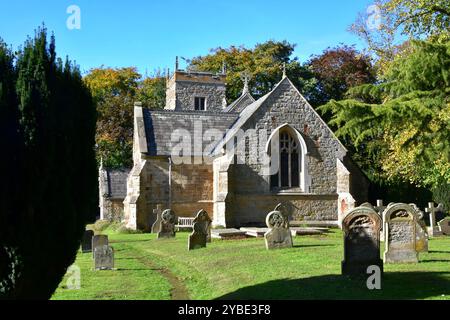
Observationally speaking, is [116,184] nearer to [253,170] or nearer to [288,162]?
[253,170]

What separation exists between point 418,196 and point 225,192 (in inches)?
559

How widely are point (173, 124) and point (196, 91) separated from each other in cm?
1471

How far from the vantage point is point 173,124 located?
27562 millimetres

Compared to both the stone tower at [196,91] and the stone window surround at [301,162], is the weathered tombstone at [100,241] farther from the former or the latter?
the stone tower at [196,91]

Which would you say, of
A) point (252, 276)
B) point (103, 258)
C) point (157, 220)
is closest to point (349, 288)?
point (252, 276)

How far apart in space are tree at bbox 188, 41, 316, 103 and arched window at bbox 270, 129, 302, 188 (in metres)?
20.0

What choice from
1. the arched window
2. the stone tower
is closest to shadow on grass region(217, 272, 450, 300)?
the arched window

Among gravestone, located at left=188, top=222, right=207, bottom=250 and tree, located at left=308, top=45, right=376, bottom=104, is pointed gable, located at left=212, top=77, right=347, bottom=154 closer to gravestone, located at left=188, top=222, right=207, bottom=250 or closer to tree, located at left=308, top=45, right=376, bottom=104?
gravestone, located at left=188, top=222, right=207, bottom=250

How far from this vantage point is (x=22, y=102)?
24.5 ft

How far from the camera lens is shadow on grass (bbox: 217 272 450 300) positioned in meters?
8.19

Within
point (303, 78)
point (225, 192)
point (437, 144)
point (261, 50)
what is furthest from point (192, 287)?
point (261, 50)

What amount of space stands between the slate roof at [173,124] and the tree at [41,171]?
17556 mm

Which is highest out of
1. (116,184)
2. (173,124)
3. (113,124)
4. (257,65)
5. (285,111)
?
(257,65)

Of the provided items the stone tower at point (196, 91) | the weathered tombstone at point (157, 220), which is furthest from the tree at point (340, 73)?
the weathered tombstone at point (157, 220)
